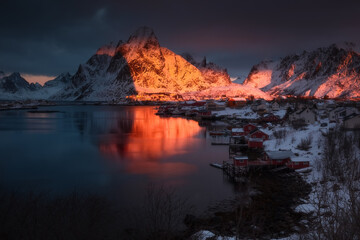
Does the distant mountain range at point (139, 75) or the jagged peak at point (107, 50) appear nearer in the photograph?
the distant mountain range at point (139, 75)

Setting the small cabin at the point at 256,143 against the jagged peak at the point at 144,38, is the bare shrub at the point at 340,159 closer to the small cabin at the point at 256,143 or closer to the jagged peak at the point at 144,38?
the small cabin at the point at 256,143

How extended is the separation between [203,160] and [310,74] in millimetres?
140767

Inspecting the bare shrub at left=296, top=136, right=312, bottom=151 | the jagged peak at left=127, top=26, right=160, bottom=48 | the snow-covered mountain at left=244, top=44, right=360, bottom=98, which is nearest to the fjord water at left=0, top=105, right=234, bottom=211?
the bare shrub at left=296, top=136, right=312, bottom=151

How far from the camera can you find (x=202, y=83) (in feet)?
495

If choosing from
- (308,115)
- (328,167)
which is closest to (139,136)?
(308,115)

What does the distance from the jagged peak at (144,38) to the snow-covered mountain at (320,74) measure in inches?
2753

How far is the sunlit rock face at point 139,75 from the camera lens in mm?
140125

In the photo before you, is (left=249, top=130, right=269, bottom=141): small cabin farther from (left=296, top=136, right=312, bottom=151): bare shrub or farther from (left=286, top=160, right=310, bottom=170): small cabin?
(left=286, top=160, right=310, bottom=170): small cabin

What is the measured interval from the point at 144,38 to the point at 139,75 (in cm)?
2945

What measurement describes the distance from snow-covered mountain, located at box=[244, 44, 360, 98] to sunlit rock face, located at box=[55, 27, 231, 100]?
128 feet

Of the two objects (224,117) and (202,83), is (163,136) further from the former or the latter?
(202,83)

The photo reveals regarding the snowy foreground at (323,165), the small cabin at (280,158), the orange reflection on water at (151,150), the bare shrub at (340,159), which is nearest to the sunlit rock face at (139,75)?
the orange reflection on water at (151,150)

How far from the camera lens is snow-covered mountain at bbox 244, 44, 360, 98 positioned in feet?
344

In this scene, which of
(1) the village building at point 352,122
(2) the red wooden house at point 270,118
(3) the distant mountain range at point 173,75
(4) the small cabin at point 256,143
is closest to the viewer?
(4) the small cabin at point 256,143
